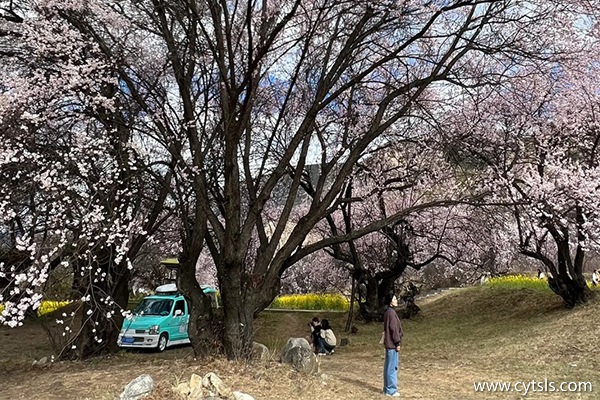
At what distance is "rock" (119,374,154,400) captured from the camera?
5.48 meters

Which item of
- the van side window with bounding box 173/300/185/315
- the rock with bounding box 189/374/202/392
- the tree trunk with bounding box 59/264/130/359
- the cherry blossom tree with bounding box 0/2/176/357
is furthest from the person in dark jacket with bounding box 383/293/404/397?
the van side window with bounding box 173/300/185/315

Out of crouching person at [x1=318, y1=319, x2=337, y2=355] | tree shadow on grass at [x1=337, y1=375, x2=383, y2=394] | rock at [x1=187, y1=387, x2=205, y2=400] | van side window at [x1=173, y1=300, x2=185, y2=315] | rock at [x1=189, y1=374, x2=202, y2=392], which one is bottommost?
tree shadow on grass at [x1=337, y1=375, x2=383, y2=394]

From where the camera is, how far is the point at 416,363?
31.9 feet

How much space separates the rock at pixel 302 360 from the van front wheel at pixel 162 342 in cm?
688

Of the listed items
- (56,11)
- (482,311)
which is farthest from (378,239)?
(56,11)

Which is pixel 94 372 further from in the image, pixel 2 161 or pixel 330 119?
pixel 330 119

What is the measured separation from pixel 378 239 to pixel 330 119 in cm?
725

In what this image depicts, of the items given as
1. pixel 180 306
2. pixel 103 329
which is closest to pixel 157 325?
pixel 180 306

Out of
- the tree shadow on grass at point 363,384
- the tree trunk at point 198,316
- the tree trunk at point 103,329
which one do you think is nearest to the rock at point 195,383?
the tree trunk at point 198,316

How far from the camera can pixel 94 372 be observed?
8016 millimetres

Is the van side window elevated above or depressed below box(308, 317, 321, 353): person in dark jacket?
above

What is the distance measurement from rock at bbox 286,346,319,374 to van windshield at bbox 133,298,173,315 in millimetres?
7582

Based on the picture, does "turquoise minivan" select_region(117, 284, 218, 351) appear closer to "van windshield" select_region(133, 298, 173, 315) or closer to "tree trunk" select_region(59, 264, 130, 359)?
"van windshield" select_region(133, 298, 173, 315)

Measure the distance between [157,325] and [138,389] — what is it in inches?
328
